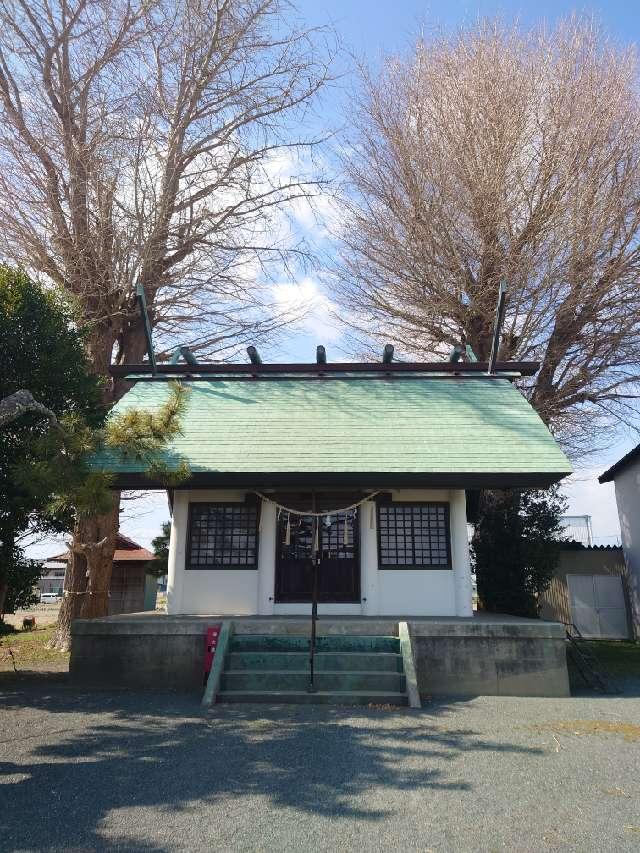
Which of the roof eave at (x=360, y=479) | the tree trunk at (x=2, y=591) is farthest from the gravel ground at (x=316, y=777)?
the roof eave at (x=360, y=479)

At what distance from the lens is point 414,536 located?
1077 cm

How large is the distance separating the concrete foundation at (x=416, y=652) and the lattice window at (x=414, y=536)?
165 cm

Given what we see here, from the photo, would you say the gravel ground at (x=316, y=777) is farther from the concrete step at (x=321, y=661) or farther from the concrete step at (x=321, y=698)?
the concrete step at (x=321, y=661)

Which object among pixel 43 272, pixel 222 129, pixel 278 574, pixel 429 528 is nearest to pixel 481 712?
pixel 429 528

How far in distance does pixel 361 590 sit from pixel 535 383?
342 inches

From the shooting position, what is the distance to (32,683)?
29.9 feet

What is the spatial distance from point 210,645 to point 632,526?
45.7 ft

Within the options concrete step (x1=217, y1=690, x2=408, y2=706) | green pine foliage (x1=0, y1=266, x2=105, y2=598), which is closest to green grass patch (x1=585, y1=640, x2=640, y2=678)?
concrete step (x1=217, y1=690, x2=408, y2=706)

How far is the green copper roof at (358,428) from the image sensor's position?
9867 mm

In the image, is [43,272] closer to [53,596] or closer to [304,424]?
[304,424]

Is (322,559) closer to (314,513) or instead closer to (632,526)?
(314,513)

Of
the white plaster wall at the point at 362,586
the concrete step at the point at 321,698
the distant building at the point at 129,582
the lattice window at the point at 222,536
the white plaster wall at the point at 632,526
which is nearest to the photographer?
the concrete step at the point at 321,698

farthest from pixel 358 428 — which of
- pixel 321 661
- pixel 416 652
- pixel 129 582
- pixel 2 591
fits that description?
pixel 129 582

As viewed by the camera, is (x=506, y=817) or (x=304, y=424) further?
Answer: (x=304, y=424)
